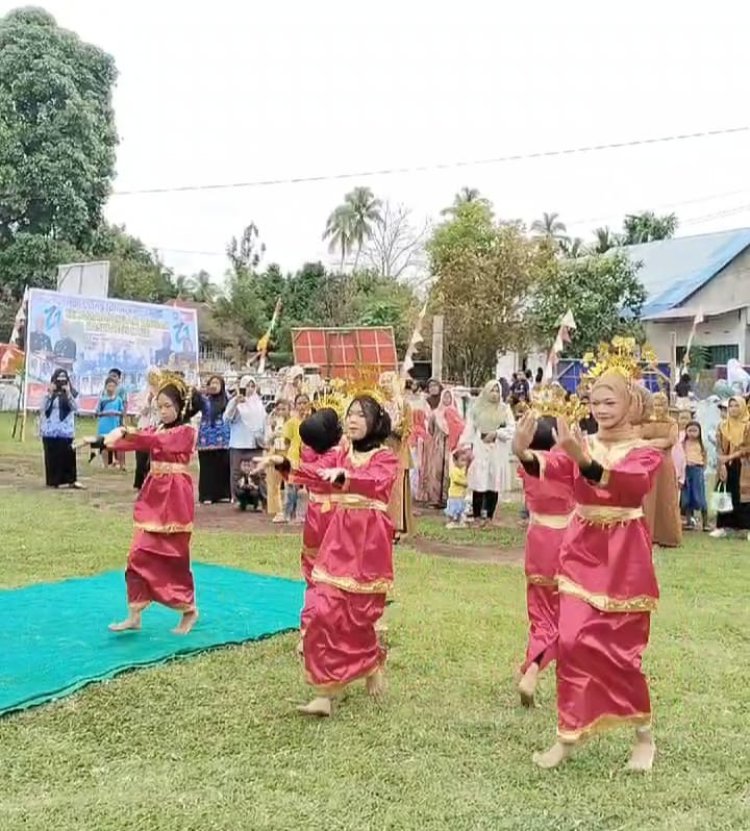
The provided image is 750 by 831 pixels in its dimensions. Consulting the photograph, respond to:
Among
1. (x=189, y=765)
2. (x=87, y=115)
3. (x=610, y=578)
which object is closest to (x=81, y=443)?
(x=189, y=765)

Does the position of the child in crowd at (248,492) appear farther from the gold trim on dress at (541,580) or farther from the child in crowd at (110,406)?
the gold trim on dress at (541,580)

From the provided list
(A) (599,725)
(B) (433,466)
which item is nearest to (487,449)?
(B) (433,466)

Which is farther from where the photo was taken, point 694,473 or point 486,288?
point 486,288

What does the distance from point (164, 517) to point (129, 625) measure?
693 mm

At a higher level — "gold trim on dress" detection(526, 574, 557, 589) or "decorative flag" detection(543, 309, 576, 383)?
"decorative flag" detection(543, 309, 576, 383)

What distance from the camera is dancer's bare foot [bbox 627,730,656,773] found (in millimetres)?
4156

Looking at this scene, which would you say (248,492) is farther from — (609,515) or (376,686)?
(609,515)

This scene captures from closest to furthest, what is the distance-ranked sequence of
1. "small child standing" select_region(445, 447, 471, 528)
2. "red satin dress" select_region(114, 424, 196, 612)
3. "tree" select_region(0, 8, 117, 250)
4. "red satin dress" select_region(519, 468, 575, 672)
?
"red satin dress" select_region(519, 468, 575, 672) → "red satin dress" select_region(114, 424, 196, 612) → "small child standing" select_region(445, 447, 471, 528) → "tree" select_region(0, 8, 117, 250)

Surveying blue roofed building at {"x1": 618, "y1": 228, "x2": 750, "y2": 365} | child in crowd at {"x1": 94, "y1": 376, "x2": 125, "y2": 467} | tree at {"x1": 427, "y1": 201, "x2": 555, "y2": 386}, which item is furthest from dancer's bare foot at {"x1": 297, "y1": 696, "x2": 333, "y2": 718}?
blue roofed building at {"x1": 618, "y1": 228, "x2": 750, "y2": 365}

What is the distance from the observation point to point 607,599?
4.12 metres

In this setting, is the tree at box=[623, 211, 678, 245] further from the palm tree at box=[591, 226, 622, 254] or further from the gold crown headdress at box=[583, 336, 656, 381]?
the gold crown headdress at box=[583, 336, 656, 381]

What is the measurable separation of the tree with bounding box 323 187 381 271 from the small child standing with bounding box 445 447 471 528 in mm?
34816

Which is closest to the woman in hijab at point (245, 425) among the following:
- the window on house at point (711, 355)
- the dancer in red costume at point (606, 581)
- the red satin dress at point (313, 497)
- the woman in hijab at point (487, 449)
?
the woman in hijab at point (487, 449)

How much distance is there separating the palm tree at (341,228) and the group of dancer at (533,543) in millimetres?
40115
